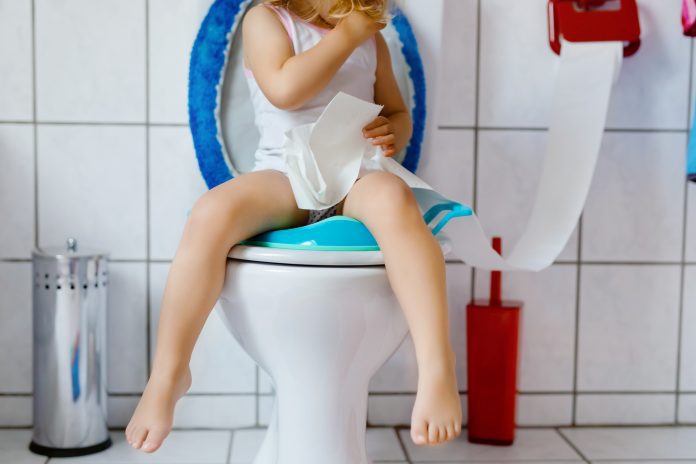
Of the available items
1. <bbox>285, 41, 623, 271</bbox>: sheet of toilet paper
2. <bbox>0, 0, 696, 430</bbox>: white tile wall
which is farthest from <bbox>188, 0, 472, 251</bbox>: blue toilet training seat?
<bbox>285, 41, 623, 271</bbox>: sheet of toilet paper

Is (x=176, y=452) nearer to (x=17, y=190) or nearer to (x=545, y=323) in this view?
(x=17, y=190)

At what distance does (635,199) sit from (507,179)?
0.26 meters

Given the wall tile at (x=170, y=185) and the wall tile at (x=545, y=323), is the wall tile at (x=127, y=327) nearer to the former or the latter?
the wall tile at (x=170, y=185)

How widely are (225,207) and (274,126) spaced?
0.89 feet

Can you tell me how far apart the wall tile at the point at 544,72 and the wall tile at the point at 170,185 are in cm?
55

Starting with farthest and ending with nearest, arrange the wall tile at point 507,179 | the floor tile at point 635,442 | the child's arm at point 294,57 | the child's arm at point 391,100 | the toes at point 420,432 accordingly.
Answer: the wall tile at point 507,179 < the floor tile at point 635,442 < the child's arm at point 391,100 < the child's arm at point 294,57 < the toes at point 420,432

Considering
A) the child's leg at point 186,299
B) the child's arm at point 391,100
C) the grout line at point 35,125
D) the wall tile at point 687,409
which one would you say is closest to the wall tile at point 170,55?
the grout line at point 35,125

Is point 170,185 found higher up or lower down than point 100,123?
lower down

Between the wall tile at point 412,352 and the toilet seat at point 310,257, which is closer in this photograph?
the toilet seat at point 310,257

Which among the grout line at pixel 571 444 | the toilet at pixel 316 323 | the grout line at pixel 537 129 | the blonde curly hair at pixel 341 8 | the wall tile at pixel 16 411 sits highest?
the blonde curly hair at pixel 341 8

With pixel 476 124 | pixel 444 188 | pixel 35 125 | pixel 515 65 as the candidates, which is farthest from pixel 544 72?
pixel 35 125

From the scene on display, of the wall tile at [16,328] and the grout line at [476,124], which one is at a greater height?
the grout line at [476,124]

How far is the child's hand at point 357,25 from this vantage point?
1199 mm

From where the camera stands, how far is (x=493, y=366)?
1498 millimetres
